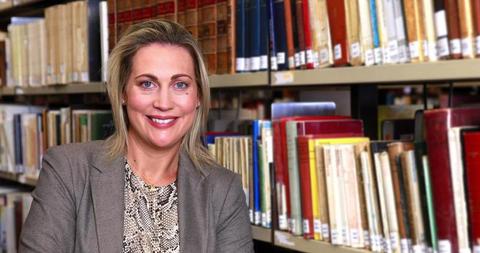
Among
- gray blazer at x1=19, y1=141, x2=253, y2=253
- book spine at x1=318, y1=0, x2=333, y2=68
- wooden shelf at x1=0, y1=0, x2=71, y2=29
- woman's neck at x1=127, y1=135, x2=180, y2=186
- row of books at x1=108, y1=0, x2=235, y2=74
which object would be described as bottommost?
gray blazer at x1=19, y1=141, x2=253, y2=253

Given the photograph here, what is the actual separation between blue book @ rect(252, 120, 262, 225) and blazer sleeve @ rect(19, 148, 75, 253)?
0.51 metres

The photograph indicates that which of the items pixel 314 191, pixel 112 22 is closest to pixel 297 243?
pixel 314 191

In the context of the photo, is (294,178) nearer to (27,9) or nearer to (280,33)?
(280,33)

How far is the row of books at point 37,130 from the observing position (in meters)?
2.68

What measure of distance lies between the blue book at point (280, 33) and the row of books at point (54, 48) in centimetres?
99

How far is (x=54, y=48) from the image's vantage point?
2.91m

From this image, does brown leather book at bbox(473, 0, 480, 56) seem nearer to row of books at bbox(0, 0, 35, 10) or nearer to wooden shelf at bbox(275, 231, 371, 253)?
wooden shelf at bbox(275, 231, 371, 253)

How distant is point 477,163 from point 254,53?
783 mm

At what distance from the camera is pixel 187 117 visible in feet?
6.09

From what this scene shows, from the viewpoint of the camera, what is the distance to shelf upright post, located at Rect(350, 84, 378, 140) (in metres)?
1.90

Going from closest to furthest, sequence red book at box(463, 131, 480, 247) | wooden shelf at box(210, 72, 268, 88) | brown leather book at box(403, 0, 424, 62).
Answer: red book at box(463, 131, 480, 247)
brown leather book at box(403, 0, 424, 62)
wooden shelf at box(210, 72, 268, 88)

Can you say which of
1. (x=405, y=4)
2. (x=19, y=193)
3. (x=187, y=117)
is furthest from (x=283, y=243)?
(x=19, y=193)

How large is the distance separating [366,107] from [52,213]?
35.8 inches

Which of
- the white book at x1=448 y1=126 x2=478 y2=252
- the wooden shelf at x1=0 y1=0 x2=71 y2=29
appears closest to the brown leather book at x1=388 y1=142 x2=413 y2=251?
the white book at x1=448 y1=126 x2=478 y2=252
